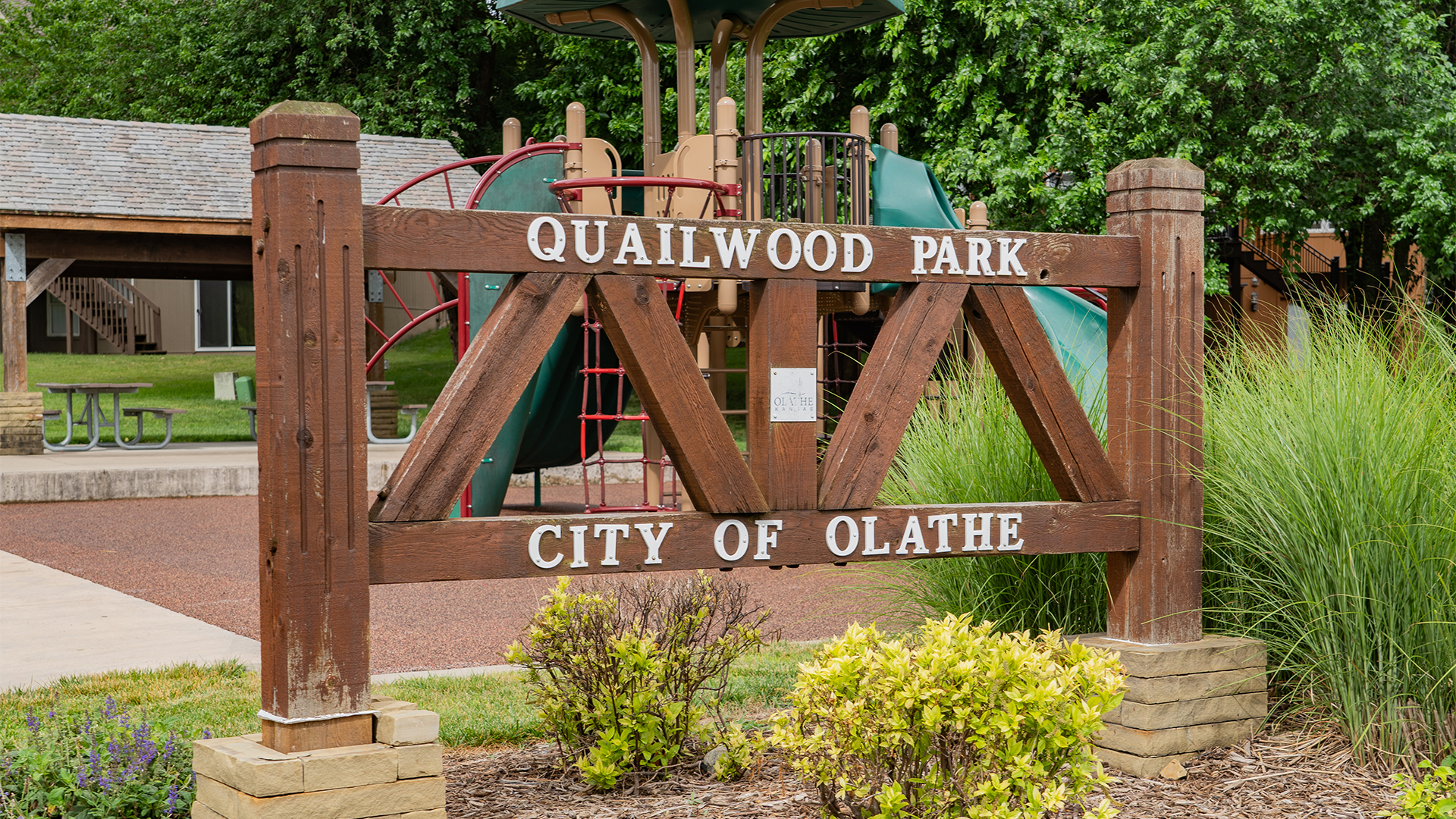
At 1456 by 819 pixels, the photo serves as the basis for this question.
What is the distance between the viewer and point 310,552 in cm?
318

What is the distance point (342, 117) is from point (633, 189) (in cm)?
742

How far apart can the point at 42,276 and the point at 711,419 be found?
15659 millimetres

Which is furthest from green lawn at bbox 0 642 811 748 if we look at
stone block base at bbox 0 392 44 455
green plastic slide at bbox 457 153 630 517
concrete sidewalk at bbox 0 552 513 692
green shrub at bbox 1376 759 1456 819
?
stone block base at bbox 0 392 44 455

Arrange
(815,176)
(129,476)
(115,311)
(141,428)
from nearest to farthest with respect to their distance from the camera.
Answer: (815,176)
(129,476)
(141,428)
(115,311)

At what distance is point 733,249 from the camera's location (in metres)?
3.70

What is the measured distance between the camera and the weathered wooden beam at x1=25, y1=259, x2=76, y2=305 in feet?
54.2

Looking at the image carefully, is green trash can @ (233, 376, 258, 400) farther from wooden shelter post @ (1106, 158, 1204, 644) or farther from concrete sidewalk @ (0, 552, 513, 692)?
wooden shelter post @ (1106, 158, 1204, 644)

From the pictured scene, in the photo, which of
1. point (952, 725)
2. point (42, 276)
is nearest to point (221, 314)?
point (42, 276)

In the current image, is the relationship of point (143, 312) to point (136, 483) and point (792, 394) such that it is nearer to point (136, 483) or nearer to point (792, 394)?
point (136, 483)

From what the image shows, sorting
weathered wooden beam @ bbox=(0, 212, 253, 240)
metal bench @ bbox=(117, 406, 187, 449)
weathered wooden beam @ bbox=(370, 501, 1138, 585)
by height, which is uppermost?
weathered wooden beam @ bbox=(0, 212, 253, 240)

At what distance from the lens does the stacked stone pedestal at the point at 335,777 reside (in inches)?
122

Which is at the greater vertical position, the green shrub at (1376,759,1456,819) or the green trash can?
the green trash can

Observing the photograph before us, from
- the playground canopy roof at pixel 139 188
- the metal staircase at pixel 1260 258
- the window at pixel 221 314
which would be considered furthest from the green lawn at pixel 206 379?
the metal staircase at pixel 1260 258

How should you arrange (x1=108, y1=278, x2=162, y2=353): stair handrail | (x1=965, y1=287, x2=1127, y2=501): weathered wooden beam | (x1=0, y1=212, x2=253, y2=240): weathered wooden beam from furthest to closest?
1. (x1=108, y1=278, x2=162, y2=353): stair handrail
2. (x1=0, y1=212, x2=253, y2=240): weathered wooden beam
3. (x1=965, y1=287, x2=1127, y2=501): weathered wooden beam
